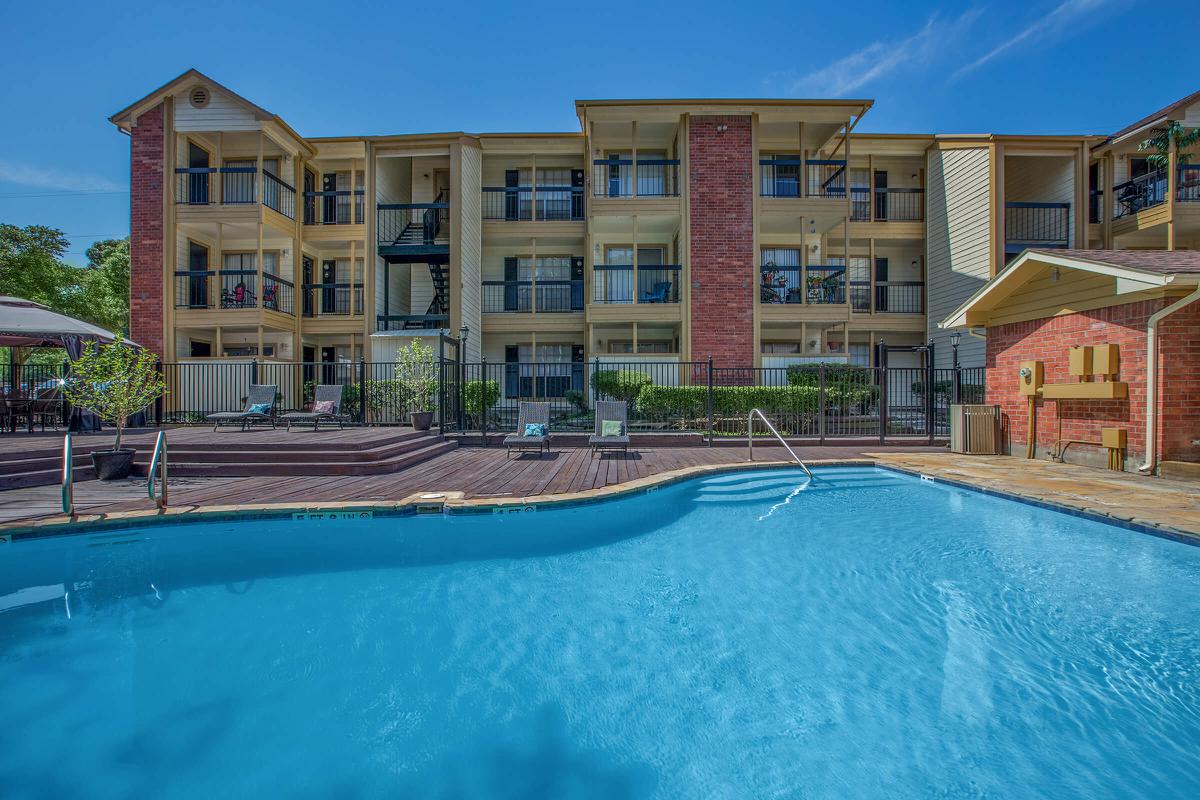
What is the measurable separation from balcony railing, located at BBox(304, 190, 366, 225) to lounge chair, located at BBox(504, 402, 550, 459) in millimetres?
12008

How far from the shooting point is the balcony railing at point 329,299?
17797 millimetres

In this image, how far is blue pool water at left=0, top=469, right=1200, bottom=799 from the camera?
7.80 ft

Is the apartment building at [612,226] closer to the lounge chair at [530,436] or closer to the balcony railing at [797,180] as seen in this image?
the balcony railing at [797,180]

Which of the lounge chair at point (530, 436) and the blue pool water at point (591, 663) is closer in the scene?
the blue pool water at point (591, 663)

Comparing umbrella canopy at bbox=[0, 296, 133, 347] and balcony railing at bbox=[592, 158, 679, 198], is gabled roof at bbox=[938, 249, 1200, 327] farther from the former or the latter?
umbrella canopy at bbox=[0, 296, 133, 347]

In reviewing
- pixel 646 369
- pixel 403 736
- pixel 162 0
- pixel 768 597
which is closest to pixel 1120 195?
pixel 646 369

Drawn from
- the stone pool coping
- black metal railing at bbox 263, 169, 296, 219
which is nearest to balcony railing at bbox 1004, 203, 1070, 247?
the stone pool coping

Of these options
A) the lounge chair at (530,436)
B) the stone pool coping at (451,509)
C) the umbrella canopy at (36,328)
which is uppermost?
the umbrella canopy at (36,328)

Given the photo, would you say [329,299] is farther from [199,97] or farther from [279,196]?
[199,97]

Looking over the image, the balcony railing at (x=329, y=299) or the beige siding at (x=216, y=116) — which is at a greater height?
the beige siding at (x=216, y=116)

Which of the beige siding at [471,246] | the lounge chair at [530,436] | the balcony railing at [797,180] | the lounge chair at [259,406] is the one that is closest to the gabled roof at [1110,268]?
→ the balcony railing at [797,180]

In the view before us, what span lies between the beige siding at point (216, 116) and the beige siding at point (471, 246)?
6.37 metres

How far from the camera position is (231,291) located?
17203 millimetres

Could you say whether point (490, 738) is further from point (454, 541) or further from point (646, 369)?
point (646, 369)
